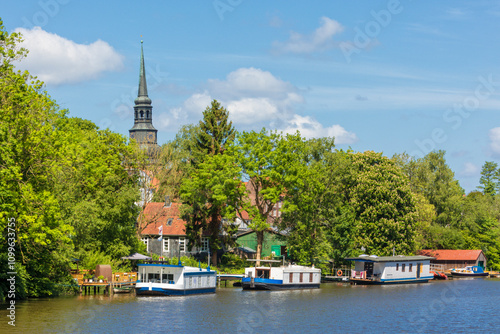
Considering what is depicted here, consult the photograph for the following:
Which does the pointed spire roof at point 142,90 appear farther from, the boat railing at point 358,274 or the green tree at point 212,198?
the boat railing at point 358,274

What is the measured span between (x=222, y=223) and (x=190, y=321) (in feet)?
136

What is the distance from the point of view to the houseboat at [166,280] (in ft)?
199

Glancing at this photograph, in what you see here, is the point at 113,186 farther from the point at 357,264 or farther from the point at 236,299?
the point at 357,264

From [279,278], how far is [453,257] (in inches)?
1795

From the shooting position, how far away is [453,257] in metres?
106

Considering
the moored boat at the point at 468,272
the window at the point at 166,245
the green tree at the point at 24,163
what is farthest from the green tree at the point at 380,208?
the green tree at the point at 24,163

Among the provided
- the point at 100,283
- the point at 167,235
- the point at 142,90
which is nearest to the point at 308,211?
the point at 167,235

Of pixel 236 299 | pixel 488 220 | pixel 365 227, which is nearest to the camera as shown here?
pixel 236 299

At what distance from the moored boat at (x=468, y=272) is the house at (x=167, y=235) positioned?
42.5 metres

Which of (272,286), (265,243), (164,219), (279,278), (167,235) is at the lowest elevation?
(272,286)

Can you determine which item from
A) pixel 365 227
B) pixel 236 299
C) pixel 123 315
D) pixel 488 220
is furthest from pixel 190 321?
pixel 488 220

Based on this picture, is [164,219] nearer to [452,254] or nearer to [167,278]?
[167,278]

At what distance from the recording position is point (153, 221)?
86938 millimetres

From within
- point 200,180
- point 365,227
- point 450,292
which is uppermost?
point 200,180
